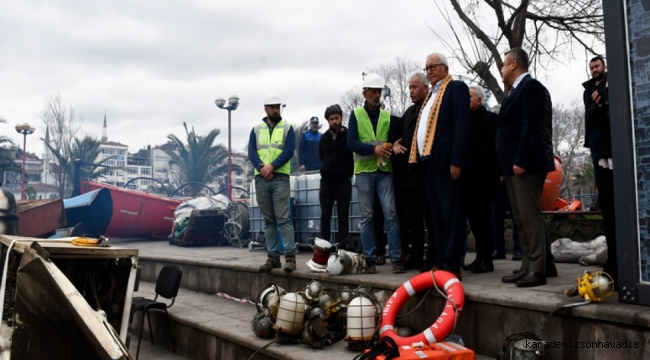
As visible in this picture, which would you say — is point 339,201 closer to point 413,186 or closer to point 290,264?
point 290,264

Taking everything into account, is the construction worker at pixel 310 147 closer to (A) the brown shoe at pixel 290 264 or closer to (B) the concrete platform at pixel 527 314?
(A) the brown shoe at pixel 290 264

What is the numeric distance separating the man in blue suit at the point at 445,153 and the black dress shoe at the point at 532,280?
24.8 inches

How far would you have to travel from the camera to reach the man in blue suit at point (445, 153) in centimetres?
500

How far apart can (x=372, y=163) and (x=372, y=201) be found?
43 cm

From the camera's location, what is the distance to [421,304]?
186 inches

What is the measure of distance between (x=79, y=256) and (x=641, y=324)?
469 cm

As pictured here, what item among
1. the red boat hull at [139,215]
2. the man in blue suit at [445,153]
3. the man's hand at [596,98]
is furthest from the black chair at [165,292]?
the red boat hull at [139,215]

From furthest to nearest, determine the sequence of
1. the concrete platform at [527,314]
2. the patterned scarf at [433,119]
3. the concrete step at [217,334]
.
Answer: the patterned scarf at [433,119], the concrete step at [217,334], the concrete platform at [527,314]

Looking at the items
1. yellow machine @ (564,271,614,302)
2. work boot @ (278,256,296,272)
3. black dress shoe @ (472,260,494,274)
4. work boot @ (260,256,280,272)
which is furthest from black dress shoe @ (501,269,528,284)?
work boot @ (260,256,280,272)

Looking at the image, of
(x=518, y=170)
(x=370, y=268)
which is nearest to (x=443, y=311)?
(x=518, y=170)

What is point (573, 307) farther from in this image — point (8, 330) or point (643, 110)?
point (8, 330)

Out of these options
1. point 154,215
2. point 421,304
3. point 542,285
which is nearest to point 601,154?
point 542,285

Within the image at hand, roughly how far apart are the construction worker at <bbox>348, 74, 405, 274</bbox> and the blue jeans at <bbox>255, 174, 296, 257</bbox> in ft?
3.31

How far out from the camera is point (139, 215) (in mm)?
15281
